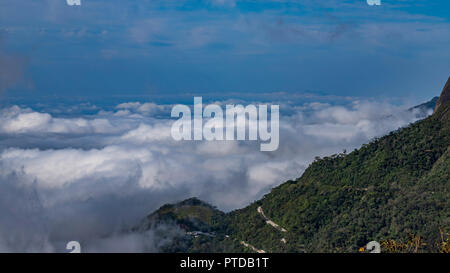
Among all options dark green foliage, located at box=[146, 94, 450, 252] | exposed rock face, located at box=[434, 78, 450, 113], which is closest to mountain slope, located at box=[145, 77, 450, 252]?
dark green foliage, located at box=[146, 94, 450, 252]

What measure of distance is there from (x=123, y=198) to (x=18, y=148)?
26.9 meters

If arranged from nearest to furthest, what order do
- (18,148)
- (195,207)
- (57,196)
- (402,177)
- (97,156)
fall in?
(402,177) → (195,207) → (57,196) → (18,148) → (97,156)

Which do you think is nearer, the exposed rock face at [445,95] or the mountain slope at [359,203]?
the mountain slope at [359,203]

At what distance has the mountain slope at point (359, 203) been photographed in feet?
108

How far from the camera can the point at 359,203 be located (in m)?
37.6

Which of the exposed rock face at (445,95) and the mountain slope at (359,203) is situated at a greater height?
the exposed rock face at (445,95)

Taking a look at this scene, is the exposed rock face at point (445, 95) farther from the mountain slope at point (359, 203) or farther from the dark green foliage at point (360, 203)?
the mountain slope at point (359, 203)

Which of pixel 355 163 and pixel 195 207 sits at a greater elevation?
pixel 355 163

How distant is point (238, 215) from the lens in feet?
151

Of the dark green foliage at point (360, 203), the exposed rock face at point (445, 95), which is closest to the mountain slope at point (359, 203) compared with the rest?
the dark green foliage at point (360, 203)

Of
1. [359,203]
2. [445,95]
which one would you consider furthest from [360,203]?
[445,95]

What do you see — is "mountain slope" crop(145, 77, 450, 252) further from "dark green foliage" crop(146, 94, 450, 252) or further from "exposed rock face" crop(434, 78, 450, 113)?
"exposed rock face" crop(434, 78, 450, 113)

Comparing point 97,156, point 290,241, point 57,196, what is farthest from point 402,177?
point 97,156
